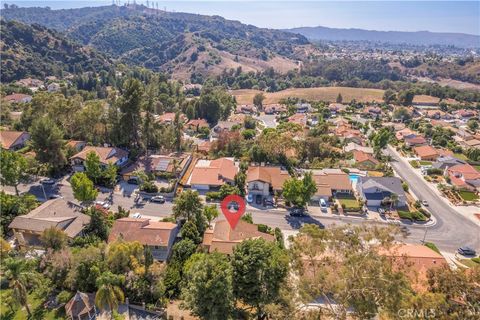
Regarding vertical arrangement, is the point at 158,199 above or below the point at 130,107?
below

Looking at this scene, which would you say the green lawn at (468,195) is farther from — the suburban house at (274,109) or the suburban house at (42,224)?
the suburban house at (274,109)

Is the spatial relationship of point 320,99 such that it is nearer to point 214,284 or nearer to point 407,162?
point 407,162

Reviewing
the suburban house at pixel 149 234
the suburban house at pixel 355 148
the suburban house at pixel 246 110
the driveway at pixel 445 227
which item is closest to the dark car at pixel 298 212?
the driveway at pixel 445 227

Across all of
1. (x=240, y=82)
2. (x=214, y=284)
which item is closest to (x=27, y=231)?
(x=214, y=284)

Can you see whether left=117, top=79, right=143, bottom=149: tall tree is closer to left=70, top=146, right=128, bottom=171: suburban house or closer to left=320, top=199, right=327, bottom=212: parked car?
left=70, top=146, right=128, bottom=171: suburban house

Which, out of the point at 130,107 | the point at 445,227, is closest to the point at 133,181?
the point at 130,107

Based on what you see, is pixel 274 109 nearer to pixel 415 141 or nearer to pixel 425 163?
pixel 415 141
